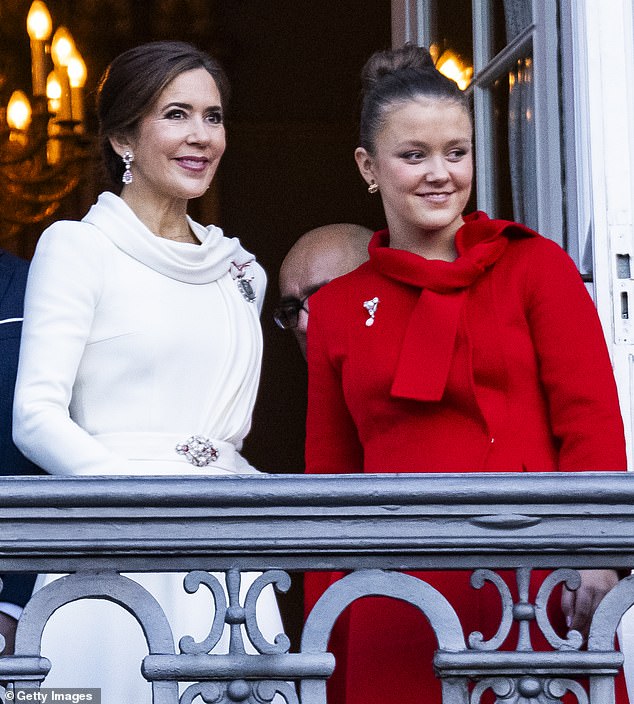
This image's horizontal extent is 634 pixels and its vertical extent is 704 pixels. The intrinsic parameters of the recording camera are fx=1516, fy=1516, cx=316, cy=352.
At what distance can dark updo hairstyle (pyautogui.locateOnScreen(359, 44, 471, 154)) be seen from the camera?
294 centimetres

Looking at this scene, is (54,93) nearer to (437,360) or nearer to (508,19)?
(508,19)

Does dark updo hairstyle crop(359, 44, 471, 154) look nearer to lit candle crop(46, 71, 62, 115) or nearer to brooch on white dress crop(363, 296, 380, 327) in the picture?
brooch on white dress crop(363, 296, 380, 327)

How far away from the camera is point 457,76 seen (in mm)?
3992

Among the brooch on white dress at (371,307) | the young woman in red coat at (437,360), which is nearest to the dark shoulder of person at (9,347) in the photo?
the young woman in red coat at (437,360)

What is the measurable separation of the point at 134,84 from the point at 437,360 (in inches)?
35.0

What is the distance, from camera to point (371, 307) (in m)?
2.90

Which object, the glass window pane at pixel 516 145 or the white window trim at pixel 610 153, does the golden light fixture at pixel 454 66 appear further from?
the white window trim at pixel 610 153

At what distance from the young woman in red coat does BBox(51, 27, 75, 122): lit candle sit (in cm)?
270

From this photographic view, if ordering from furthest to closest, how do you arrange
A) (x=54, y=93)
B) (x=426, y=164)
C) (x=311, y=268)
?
(x=54, y=93) → (x=311, y=268) → (x=426, y=164)

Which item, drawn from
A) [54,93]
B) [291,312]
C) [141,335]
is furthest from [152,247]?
[54,93]

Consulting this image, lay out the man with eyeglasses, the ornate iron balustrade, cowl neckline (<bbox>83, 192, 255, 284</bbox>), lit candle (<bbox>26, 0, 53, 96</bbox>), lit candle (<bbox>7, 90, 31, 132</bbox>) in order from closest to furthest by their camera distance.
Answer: the ornate iron balustrade < cowl neckline (<bbox>83, 192, 255, 284</bbox>) < the man with eyeglasses < lit candle (<bbox>26, 0, 53, 96</bbox>) < lit candle (<bbox>7, 90, 31, 132</bbox>)

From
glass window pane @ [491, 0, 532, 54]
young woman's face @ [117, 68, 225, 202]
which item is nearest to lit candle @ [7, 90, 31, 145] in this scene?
glass window pane @ [491, 0, 532, 54]

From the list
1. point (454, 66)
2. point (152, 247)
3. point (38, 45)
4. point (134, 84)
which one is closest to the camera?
point (152, 247)

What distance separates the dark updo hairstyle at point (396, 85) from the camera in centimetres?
294
